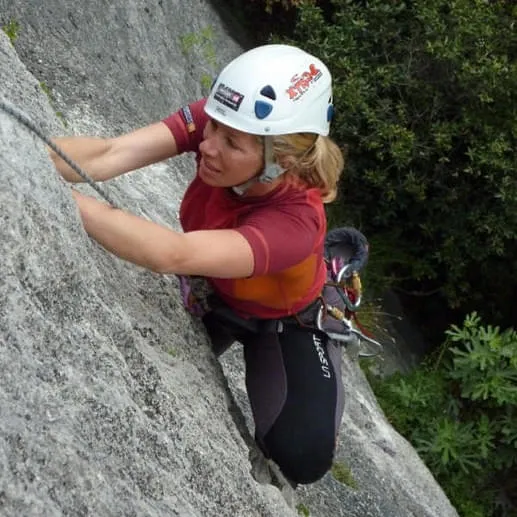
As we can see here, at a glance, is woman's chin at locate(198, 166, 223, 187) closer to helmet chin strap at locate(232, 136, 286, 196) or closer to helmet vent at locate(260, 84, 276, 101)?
helmet chin strap at locate(232, 136, 286, 196)

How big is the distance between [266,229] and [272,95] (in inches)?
23.5

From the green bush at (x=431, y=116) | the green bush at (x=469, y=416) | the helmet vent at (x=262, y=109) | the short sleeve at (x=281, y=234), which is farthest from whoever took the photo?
the green bush at (x=431, y=116)

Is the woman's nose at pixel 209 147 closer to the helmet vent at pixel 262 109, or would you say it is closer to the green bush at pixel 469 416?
the helmet vent at pixel 262 109

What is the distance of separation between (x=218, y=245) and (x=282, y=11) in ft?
26.4

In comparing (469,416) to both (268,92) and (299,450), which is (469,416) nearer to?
(299,450)

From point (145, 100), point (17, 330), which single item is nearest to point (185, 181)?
point (145, 100)

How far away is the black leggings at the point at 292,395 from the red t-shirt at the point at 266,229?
19 cm

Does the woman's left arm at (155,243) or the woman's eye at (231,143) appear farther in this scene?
the woman's eye at (231,143)

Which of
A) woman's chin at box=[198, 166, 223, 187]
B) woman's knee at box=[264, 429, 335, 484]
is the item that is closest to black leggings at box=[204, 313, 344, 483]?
woman's knee at box=[264, 429, 335, 484]

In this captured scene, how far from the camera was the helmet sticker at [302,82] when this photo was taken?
372cm

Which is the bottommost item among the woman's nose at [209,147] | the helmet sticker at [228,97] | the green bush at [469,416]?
the green bush at [469,416]

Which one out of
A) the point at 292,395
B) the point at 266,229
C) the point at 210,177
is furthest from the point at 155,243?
the point at 292,395

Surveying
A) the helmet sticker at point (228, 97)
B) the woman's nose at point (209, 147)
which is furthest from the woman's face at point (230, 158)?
the helmet sticker at point (228, 97)

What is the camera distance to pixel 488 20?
945cm
